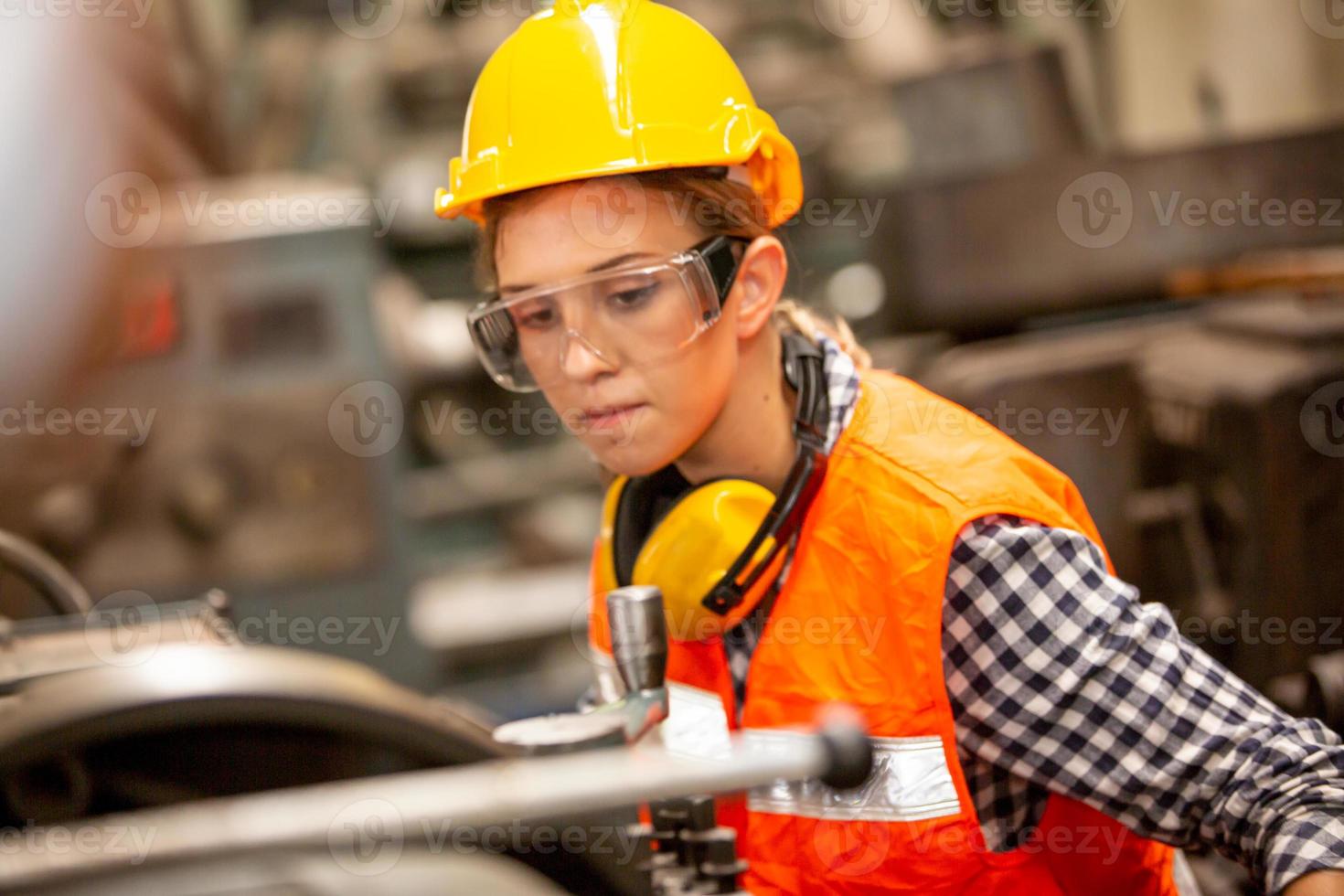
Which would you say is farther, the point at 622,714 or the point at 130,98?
the point at 130,98

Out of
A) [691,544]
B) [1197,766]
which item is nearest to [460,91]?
[691,544]

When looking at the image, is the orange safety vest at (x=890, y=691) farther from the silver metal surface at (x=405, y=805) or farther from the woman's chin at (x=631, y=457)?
the silver metal surface at (x=405, y=805)

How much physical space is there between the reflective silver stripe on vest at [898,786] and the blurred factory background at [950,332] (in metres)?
0.65

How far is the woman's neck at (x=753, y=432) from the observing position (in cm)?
146

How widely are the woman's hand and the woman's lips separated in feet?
2.54

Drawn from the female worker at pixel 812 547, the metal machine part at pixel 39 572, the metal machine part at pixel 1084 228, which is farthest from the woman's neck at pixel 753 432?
the metal machine part at pixel 1084 228

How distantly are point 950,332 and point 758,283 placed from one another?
2051mm

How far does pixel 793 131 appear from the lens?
4.68 m

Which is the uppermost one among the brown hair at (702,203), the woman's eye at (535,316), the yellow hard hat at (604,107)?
the yellow hard hat at (604,107)

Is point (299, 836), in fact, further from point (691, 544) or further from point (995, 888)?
point (995, 888)

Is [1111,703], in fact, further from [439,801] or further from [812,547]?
[439,801]

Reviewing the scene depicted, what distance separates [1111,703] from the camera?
1225mm

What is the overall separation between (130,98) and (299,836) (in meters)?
2.08

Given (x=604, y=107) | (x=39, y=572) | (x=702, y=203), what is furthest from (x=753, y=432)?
(x=39, y=572)
